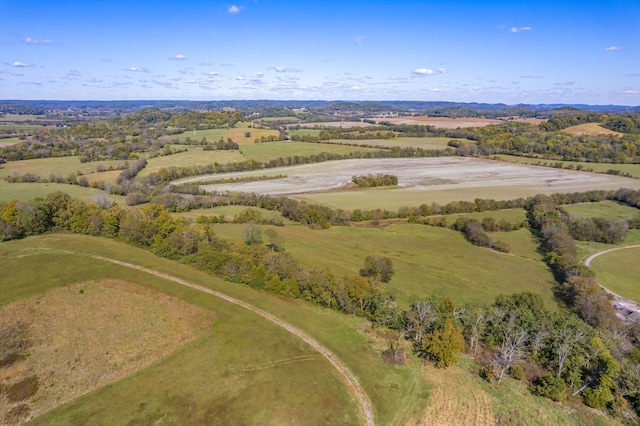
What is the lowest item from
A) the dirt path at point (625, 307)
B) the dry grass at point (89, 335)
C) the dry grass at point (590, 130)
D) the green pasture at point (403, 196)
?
the dirt path at point (625, 307)

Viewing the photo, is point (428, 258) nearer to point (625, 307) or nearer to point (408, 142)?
point (625, 307)

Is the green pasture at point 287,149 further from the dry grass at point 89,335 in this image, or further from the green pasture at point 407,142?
the dry grass at point 89,335

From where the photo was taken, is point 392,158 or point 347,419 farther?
point 392,158

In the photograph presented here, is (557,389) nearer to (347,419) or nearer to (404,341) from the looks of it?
(404,341)

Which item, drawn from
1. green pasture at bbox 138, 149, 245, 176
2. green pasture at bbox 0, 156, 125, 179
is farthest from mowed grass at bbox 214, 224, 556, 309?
green pasture at bbox 0, 156, 125, 179

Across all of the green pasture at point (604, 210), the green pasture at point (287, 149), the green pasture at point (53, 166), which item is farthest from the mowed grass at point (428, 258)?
the green pasture at point (287, 149)

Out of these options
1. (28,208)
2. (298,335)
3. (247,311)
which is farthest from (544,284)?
(28,208)
